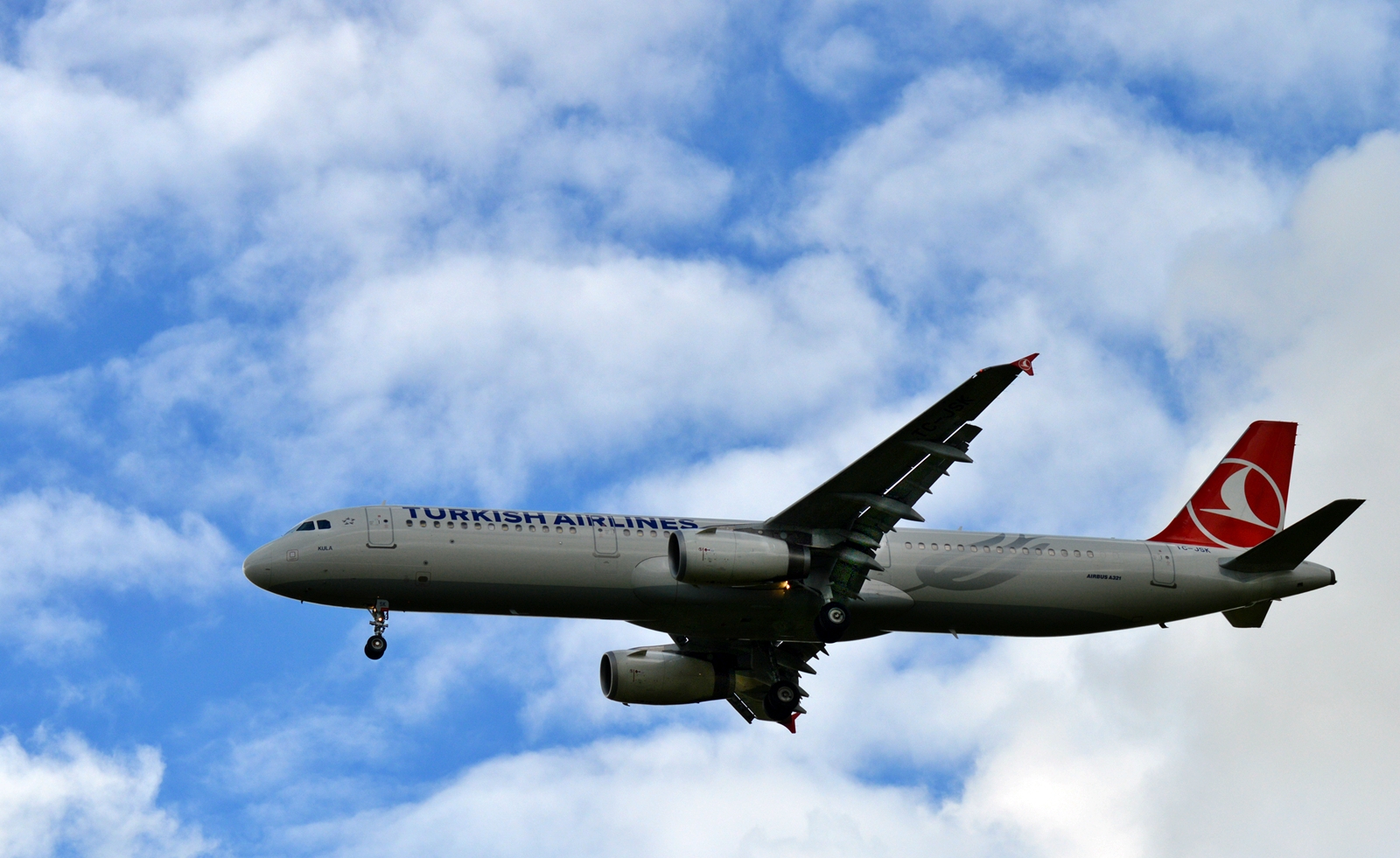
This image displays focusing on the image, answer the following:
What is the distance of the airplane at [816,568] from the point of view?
130 feet

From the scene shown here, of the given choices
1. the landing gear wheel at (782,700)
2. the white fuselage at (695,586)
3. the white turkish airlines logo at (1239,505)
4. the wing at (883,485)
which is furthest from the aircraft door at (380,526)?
the white turkish airlines logo at (1239,505)

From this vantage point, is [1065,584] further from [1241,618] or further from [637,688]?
[637,688]

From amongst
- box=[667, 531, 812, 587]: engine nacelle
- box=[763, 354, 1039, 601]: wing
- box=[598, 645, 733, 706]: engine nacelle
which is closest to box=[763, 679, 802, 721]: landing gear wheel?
box=[598, 645, 733, 706]: engine nacelle

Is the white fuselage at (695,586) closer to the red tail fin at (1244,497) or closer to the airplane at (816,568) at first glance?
the airplane at (816,568)

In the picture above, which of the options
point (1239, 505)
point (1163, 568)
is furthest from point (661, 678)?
point (1239, 505)

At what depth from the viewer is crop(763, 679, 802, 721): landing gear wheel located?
4716 centimetres

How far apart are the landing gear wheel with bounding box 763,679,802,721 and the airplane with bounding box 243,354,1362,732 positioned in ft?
6.95

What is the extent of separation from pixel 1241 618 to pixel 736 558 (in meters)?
16.1

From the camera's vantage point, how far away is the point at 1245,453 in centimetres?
4891

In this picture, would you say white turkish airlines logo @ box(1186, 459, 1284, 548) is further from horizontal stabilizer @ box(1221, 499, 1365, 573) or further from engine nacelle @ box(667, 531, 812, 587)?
engine nacelle @ box(667, 531, 812, 587)

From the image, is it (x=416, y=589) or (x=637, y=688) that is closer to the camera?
(x=416, y=589)

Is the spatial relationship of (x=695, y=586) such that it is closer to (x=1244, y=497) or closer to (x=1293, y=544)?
(x=1293, y=544)

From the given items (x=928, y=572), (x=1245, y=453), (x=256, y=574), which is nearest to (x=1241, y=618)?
(x=1245, y=453)

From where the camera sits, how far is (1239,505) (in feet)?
157
